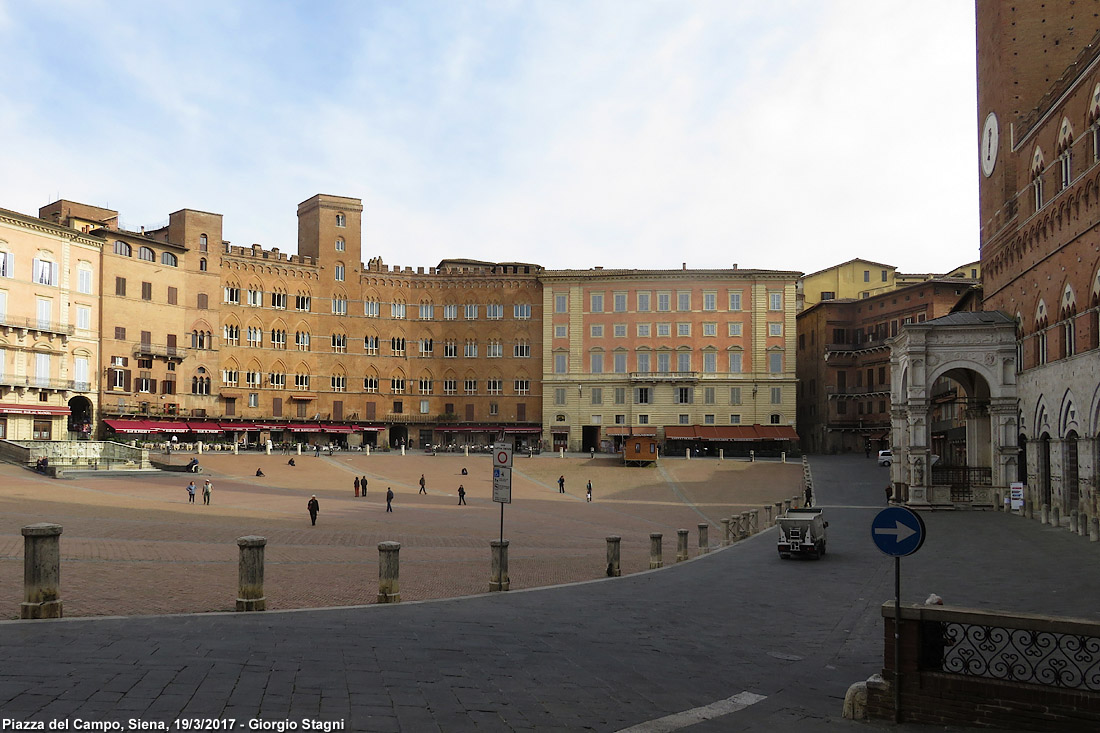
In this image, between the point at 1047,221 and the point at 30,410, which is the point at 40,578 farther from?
the point at 30,410

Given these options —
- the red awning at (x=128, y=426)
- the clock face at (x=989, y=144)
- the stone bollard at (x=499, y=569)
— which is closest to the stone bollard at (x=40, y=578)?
the stone bollard at (x=499, y=569)

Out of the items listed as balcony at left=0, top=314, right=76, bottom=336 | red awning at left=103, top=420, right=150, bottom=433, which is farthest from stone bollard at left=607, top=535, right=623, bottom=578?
red awning at left=103, top=420, right=150, bottom=433

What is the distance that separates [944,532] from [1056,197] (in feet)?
47.3

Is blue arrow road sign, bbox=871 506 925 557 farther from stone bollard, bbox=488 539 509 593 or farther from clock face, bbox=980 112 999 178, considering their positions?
clock face, bbox=980 112 999 178

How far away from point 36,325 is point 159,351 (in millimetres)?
10867

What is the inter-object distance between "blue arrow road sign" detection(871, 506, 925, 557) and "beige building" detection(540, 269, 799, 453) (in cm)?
6914

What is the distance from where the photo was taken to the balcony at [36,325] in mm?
60031

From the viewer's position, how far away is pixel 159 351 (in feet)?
236

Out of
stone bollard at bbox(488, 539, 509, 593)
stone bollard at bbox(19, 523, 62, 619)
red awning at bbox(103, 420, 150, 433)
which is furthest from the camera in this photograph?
red awning at bbox(103, 420, 150, 433)

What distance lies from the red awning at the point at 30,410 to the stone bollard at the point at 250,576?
184ft

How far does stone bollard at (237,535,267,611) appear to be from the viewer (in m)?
13.4

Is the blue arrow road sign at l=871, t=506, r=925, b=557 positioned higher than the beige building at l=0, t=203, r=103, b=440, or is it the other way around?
the beige building at l=0, t=203, r=103, b=440

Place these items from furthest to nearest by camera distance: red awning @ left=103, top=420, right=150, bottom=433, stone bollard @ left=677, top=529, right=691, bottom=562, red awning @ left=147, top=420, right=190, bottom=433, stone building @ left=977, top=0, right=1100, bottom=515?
red awning @ left=147, top=420, right=190, bottom=433, red awning @ left=103, top=420, right=150, bottom=433, stone building @ left=977, top=0, right=1100, bottom=515, stone bollard @ left=677, top=529, right=691, bottom=562

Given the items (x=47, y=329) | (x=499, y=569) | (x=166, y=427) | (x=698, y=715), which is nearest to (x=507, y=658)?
(x=698, y=715)
